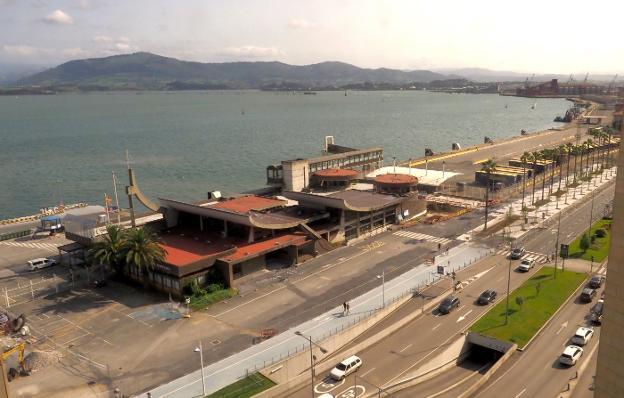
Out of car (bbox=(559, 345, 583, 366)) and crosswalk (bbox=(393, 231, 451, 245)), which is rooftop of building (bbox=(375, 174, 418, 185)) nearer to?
crosswalk (bbox=(393, 231, 451, 245))

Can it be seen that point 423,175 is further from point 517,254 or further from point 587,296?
point 587,296

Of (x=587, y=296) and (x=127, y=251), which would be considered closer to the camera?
(x=587, y=296)

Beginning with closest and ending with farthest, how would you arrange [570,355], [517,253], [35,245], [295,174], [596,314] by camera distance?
[570,355], [596,314], [517,253], [35,245], [295,174]

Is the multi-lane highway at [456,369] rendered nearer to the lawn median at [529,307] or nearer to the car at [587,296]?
the car at [587,296]

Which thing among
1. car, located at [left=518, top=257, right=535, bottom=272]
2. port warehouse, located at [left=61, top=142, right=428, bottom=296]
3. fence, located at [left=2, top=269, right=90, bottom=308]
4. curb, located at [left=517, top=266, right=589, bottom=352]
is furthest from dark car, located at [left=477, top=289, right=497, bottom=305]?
fence, located at [left=2, top=269, right=90, bottom=308]

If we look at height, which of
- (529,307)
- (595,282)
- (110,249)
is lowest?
(529,307)

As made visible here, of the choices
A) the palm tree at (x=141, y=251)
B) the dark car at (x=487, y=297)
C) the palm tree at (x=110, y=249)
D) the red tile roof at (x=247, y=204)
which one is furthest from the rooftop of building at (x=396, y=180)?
the palm tree at (x=110, y=249)

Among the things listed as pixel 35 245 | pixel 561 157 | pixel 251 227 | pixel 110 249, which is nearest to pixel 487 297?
pixel 251 227

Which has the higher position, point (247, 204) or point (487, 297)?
point (247, 204)
